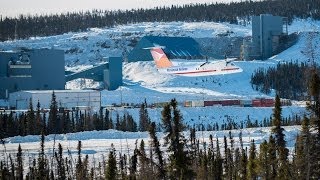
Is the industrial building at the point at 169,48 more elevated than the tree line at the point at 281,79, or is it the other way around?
the industrial building at the point at 169,48

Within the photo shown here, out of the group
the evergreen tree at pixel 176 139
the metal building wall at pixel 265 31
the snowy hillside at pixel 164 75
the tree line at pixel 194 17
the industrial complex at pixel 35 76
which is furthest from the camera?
the tree line at pixel 194 17

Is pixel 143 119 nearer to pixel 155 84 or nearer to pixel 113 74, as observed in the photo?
pixel 113 74

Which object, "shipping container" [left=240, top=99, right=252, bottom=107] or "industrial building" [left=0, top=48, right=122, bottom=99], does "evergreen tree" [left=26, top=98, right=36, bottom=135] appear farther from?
"shipping container" [left=240, top=99, right=252, bottom=107]

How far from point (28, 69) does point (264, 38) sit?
169ft

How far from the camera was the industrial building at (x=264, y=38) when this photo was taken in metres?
117

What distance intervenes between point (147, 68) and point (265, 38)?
25.7 m

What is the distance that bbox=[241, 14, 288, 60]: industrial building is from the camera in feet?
385

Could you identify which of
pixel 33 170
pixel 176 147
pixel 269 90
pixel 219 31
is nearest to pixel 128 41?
pixel 219 31

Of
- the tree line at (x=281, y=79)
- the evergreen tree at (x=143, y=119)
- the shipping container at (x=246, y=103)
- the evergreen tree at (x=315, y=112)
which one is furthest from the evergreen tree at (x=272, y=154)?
the tree line at (x=281, y=79)

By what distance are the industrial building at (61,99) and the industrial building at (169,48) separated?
42580 mm

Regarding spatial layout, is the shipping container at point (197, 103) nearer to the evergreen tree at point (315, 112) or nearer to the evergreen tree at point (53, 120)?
the evergreen tree at point (53, 120)

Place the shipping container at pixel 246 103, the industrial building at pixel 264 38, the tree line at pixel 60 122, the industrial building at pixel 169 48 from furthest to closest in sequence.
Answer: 1. the industrial building at pixel 169 48
2. the industrial building at pixel 264 38
3. the shipping container at pixel 246 103
4. the tree line at pixel 60 122

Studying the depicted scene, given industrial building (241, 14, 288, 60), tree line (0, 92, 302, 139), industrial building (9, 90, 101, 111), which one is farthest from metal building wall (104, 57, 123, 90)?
industrial building (241, 14, 288, 60)

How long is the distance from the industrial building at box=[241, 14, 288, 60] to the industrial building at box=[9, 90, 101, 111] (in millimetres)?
45779
